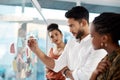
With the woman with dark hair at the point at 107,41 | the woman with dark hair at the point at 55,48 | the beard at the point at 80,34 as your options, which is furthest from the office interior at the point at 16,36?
the woman with dark hair at the point at 107,41

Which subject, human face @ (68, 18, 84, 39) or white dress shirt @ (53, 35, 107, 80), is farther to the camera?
human face @ (68, 18, 84, 39)

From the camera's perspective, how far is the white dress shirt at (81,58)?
1.93 m

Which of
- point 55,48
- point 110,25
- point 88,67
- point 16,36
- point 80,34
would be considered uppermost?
point 110,25

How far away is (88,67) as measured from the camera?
195cm

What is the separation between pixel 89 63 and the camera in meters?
1.96

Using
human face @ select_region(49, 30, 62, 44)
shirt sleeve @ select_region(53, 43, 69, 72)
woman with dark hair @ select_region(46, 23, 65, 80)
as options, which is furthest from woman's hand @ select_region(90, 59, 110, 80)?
human face @ select_region(49, 30, 62, 44)

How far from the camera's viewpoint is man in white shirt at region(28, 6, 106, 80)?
1.95 meters

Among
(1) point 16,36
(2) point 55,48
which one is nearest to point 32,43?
(1) point 16,36

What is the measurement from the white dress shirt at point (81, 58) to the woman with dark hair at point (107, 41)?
0.45m

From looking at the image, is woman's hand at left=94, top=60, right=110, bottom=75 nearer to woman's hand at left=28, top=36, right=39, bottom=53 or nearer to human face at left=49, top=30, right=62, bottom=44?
woman's hand at left=28, top=36, right=39, bottom=53

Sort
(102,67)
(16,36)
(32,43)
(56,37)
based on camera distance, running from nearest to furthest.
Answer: (102,67), (32,43), (16,36), (56,37)

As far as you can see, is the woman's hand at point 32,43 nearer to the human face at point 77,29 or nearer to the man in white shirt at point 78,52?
the man in white shirt at point 78,52

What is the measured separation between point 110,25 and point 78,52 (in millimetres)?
732

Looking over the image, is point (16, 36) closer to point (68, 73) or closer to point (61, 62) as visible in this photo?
point (61, 62)
